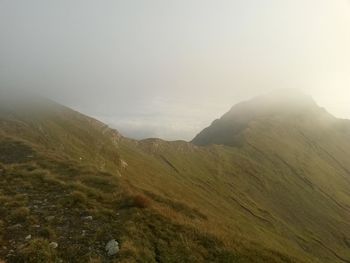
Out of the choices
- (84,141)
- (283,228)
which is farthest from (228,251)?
(283,228)

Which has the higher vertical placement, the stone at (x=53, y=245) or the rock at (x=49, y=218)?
the rock at (x=49, y=218)

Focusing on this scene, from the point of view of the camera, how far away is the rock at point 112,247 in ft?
60.7

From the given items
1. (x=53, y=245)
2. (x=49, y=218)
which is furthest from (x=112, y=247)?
(x=49, y=218)

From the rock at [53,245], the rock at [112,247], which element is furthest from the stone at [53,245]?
the rock at [112,247]

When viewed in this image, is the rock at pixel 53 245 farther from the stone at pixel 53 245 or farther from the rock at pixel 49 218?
the rock at pixel 49 218

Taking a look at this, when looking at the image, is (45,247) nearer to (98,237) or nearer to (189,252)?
(98,237)

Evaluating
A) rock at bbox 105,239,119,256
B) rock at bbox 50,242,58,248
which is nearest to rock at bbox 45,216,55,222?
rock at bbox 50,242,58,248

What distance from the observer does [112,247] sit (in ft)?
61.9

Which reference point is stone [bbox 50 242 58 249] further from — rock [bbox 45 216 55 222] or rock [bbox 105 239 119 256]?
rock [bbox 45 216 55 222]

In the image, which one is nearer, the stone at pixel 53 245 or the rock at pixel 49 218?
the stone at pixel 53 245

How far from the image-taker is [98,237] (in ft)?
65.5

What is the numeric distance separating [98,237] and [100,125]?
533ft

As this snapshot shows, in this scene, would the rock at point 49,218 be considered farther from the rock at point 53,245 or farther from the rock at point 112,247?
the rock at point 112,247

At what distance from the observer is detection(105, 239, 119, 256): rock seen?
18.5 metres
